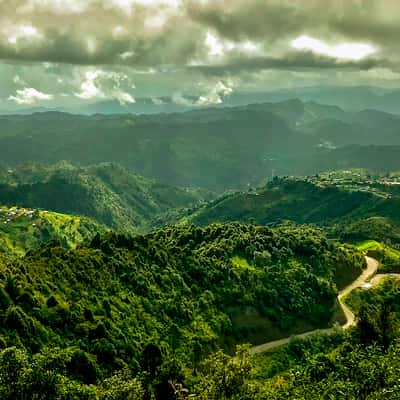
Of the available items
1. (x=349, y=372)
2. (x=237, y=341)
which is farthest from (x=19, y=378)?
(x=237, y=341)

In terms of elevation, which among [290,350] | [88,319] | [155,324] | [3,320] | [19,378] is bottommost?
[290,350]

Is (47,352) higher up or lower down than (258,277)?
higher up

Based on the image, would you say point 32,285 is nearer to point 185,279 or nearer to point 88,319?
point 88,319

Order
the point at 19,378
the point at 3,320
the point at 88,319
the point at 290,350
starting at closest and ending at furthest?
the point at 19,378
the point at 3,320
the point at 88,319
the point at 290,350

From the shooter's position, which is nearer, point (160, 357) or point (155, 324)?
point (160, 357)

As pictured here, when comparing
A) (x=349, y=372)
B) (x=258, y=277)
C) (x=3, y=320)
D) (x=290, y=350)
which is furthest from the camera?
(x=258, y=277)

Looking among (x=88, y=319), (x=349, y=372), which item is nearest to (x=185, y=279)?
(x=88, y=319)

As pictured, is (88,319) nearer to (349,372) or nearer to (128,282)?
(128,282)
